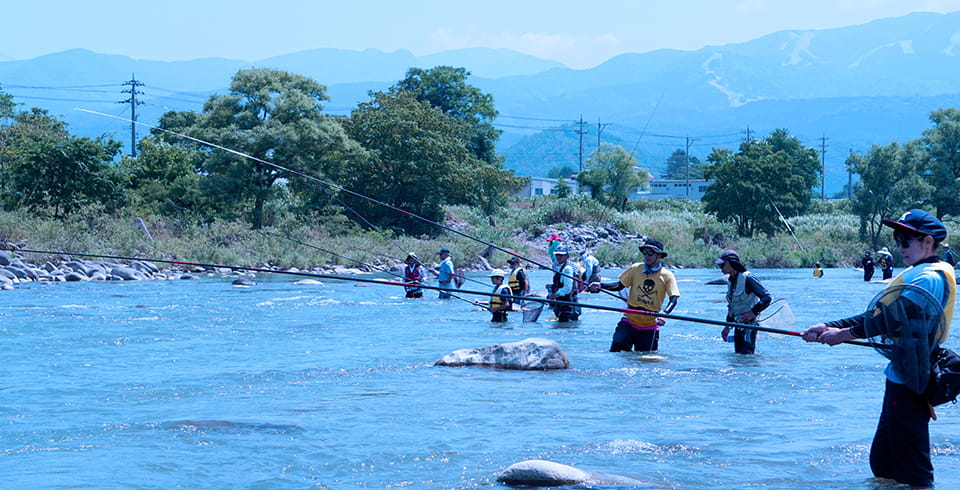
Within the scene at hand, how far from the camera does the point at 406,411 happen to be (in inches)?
327

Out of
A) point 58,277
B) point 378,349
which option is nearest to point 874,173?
point 58,277

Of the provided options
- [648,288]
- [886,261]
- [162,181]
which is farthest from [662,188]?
[648,288]

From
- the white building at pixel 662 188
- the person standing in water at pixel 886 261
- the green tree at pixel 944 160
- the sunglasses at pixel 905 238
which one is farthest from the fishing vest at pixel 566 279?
the white building at pixel 662 188

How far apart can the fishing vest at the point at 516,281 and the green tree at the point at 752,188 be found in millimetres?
43592

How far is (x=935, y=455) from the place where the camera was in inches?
256

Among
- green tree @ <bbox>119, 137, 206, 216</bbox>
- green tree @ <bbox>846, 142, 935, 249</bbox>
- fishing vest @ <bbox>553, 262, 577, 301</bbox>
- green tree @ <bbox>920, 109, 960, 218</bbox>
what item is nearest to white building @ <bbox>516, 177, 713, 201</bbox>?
green tree @ <bbox>920, 109, 960, 218</bbox>

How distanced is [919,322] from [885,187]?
56929 mm

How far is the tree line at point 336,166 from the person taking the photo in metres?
38.8

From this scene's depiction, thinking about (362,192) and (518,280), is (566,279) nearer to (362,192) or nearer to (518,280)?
(518,280)

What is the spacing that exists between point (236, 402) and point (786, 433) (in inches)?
181

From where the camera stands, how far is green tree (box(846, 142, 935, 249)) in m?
56.6

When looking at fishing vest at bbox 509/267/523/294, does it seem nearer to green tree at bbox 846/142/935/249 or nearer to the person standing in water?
the person standing in water

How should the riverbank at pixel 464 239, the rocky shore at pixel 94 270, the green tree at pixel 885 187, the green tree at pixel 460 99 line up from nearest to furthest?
the rocky shore at pixel 94 270 → the riverbank at pixel 464 239 → the green tree at pixel 885 187 → the green tree at pixel 460 99

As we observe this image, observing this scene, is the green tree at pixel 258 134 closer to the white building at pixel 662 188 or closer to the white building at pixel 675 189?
the white building at pixel 662 188
